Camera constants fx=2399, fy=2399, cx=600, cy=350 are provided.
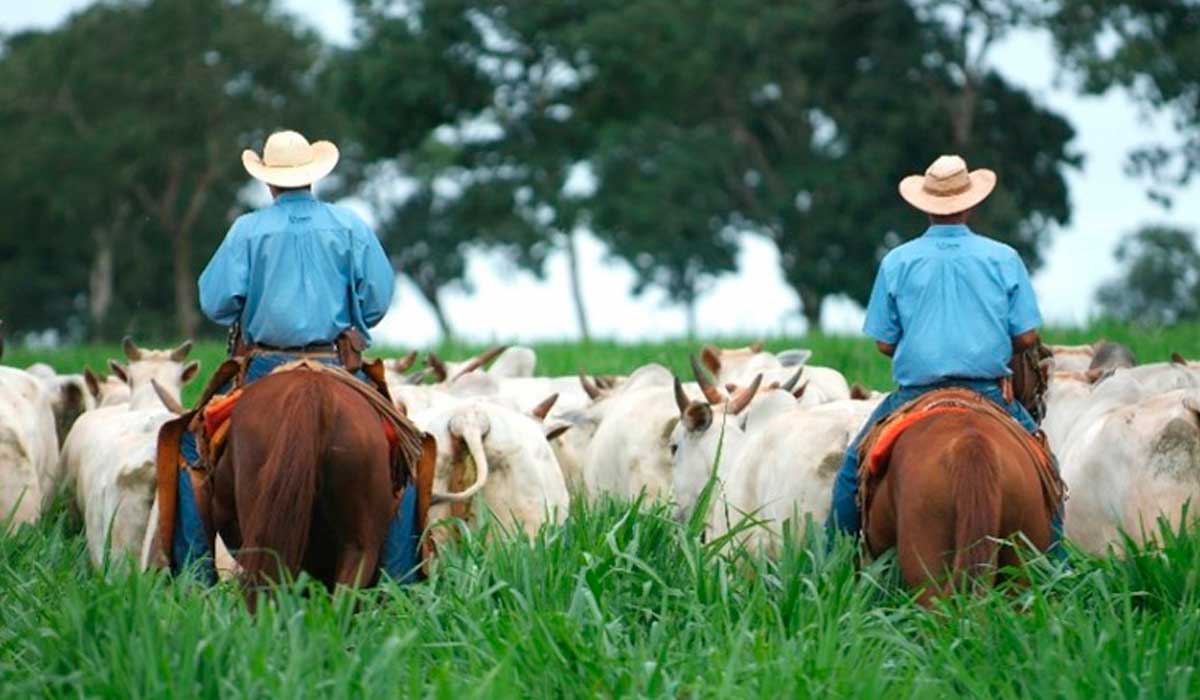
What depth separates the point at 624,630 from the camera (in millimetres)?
7848

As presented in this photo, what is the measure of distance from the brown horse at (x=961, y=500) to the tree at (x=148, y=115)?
1586 inches

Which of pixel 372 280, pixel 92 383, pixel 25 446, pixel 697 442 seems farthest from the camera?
pixel 92 383

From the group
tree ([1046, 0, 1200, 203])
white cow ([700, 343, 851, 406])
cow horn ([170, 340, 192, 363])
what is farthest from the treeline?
cow horn ([170, 340, 192, 363])

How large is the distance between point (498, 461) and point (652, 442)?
243cm

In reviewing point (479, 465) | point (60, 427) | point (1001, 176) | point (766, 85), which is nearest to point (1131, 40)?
point (1001, 176)

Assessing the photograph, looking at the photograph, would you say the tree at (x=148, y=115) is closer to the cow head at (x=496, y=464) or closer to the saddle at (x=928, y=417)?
the cow head at (x=496, y=464)

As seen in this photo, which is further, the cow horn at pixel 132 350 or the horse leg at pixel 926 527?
the cow horn at pixel 132 350

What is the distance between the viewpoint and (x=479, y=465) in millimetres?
10844

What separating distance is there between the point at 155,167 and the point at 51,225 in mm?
3865

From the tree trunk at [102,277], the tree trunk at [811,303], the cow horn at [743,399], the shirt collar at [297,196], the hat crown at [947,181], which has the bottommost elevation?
the tree trunk at [811,303]

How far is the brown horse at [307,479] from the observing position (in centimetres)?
855

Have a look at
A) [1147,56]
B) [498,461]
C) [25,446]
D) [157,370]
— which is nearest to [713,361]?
[157,370]

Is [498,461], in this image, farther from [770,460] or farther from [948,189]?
[948,189]

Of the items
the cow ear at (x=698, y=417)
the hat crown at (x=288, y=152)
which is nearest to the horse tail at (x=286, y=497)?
the hat crown at (x=288, y=152)
